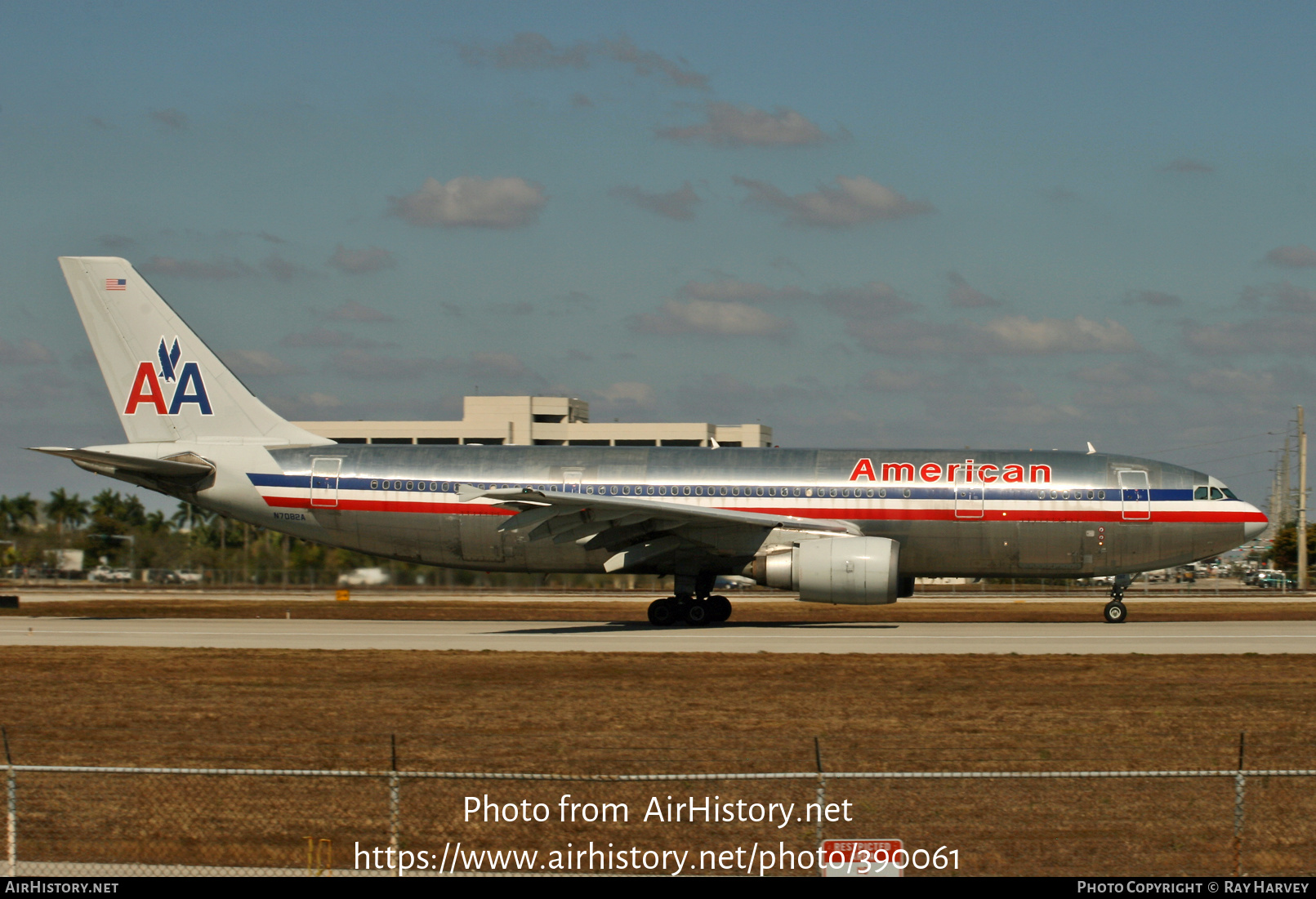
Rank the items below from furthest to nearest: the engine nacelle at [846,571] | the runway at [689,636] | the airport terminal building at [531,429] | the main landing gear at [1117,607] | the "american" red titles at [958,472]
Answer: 1. the airport terminal building at [531,429]
2. the main landing gear at [1117,607]
3. the "american" red titles at [958,472]
4. the engine nacelle at [846,571]
5. the runway at [689,636]

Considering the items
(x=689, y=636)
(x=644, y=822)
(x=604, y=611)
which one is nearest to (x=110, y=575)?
(x=604, y=611)

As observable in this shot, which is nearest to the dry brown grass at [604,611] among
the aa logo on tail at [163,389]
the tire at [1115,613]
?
the tire at [1115,613]

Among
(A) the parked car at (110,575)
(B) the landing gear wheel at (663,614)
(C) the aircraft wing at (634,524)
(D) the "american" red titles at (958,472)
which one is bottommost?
(A) the parked car at (110,575)

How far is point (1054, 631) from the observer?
29.1 meters

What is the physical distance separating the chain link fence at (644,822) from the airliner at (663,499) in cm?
1636

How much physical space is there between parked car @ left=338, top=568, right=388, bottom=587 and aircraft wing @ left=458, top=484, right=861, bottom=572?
19585mm

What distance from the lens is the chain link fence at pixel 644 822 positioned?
9477 mm

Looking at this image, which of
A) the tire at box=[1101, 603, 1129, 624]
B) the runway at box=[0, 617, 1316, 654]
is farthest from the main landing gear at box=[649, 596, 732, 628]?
the tire at box=[1101, 603, 1129, 624]

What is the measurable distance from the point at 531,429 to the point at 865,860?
98366 mm

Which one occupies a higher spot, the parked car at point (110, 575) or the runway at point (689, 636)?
the runway at point (689, 636)

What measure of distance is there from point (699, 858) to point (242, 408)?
2677cm

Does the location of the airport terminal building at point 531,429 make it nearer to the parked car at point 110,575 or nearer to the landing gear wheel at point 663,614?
the parked car at point 110,575

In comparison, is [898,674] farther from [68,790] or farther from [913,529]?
[68,790]

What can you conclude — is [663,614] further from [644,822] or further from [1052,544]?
[644,822]
